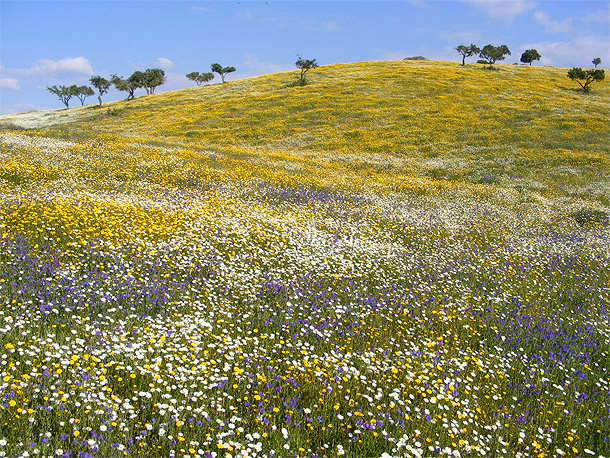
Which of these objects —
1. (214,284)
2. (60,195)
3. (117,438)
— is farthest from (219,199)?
(117,438)

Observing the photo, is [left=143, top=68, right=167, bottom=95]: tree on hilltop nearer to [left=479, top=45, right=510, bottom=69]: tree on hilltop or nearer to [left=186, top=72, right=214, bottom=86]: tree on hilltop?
[left=186, top=72, right=214, bottom=86]: tree on hilltop

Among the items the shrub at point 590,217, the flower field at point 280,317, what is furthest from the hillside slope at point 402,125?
the flower field at point 280,317

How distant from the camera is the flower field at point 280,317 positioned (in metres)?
4.45

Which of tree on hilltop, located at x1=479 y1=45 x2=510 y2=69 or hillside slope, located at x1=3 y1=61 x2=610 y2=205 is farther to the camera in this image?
tree on hilltop, located at x1=479 y1=45 x2=510 y2=69

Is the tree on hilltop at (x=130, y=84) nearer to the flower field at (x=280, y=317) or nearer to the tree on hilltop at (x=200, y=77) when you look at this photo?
the tree on hilltop at (x=200, y=77)

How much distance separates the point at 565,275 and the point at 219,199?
11762 mm

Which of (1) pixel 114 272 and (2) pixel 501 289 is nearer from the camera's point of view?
(1) pixel 114 272

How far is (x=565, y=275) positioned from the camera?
38.5 feet

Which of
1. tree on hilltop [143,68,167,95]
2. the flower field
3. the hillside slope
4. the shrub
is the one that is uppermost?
tree on hilltop [143,68,167,95]

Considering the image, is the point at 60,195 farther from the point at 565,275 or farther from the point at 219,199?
the point at 565,275

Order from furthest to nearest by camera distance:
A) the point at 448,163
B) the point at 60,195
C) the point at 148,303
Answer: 1. the point at 448,163
2. the point at 60,195
3. the point at 148,303

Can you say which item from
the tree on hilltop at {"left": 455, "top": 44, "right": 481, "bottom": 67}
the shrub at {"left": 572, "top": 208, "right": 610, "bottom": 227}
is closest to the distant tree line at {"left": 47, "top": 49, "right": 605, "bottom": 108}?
the tree on hilltop at {"left": 455, "top": 44, "right": 481, "bottom": 67}

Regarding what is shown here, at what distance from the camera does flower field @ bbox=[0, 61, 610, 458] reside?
4445 mm

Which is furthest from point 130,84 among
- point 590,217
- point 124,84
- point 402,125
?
point 590,217
